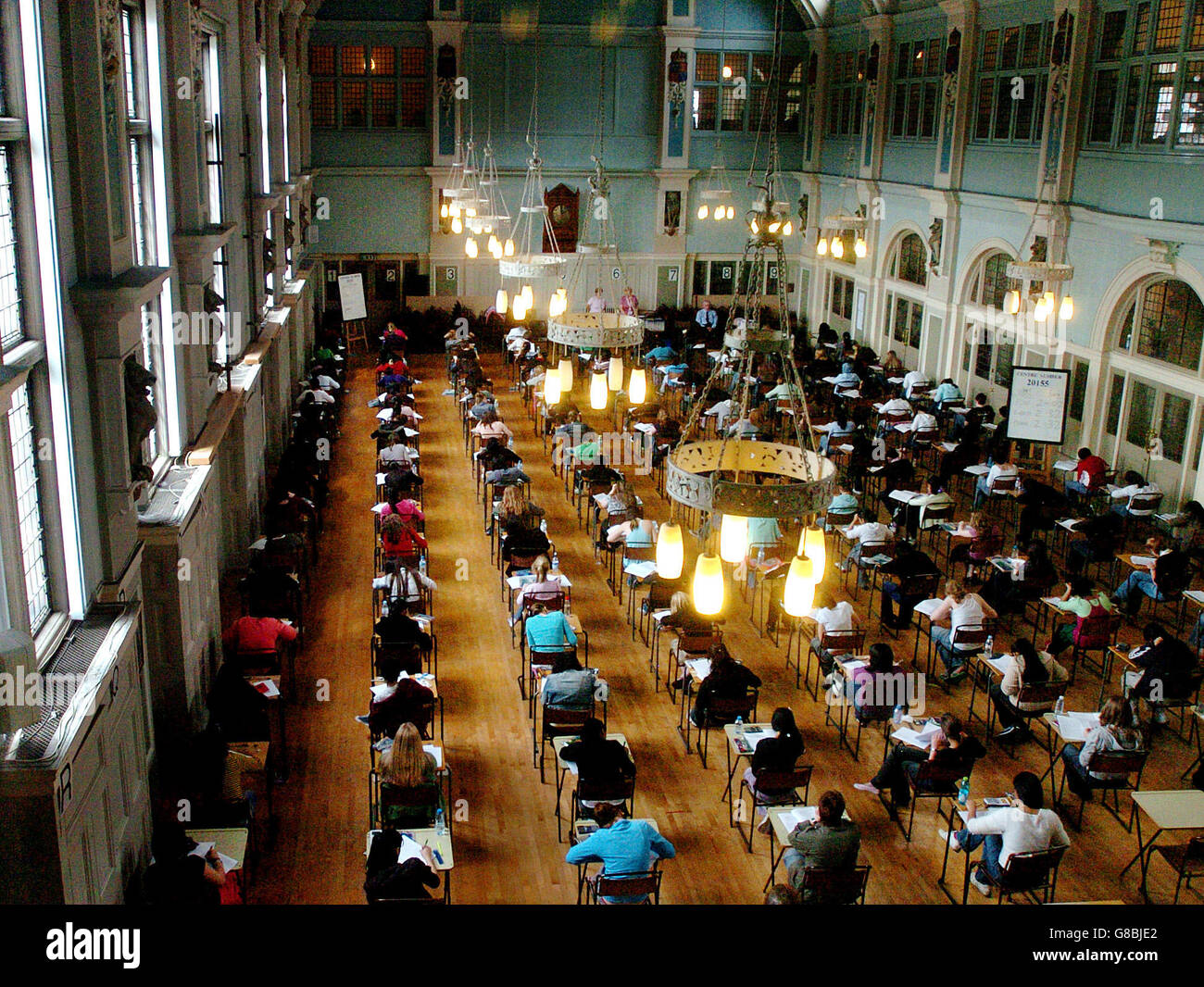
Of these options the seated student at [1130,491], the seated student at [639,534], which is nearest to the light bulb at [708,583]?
the seated student at [639,534]

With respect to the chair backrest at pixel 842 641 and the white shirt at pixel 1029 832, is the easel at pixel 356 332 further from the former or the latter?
the white shirt at pixel 1029 832

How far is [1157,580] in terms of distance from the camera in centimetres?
1234

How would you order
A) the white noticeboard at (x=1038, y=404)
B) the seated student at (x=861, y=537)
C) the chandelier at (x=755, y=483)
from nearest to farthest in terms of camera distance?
the chandelier at (x=755, y=483) < the seated student at (x=861, y=537) < the white noticeboard at (x=1038, y=404)

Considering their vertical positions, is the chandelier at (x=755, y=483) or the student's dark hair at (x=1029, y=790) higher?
the chandelier at (x=755, y=483)

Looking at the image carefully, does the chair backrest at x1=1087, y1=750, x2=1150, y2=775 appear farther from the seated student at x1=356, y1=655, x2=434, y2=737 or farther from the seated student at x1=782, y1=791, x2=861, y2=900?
the seated student at x1=356, y1=655, x2=434, y2=737

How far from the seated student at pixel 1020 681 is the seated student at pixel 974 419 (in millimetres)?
8857

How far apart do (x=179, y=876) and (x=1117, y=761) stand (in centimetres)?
667

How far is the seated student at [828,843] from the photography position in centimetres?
741

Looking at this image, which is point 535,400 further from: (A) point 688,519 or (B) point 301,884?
(B) point 301,884

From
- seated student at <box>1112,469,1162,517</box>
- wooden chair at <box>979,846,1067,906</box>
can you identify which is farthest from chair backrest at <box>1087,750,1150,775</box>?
seated student at <box>1112,469,1162,517</box>

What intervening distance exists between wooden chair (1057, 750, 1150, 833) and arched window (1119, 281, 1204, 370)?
26.2 ft

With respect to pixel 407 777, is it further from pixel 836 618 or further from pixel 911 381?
pixel 911 381

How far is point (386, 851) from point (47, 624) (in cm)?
235

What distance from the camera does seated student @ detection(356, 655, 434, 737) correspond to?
928cm
